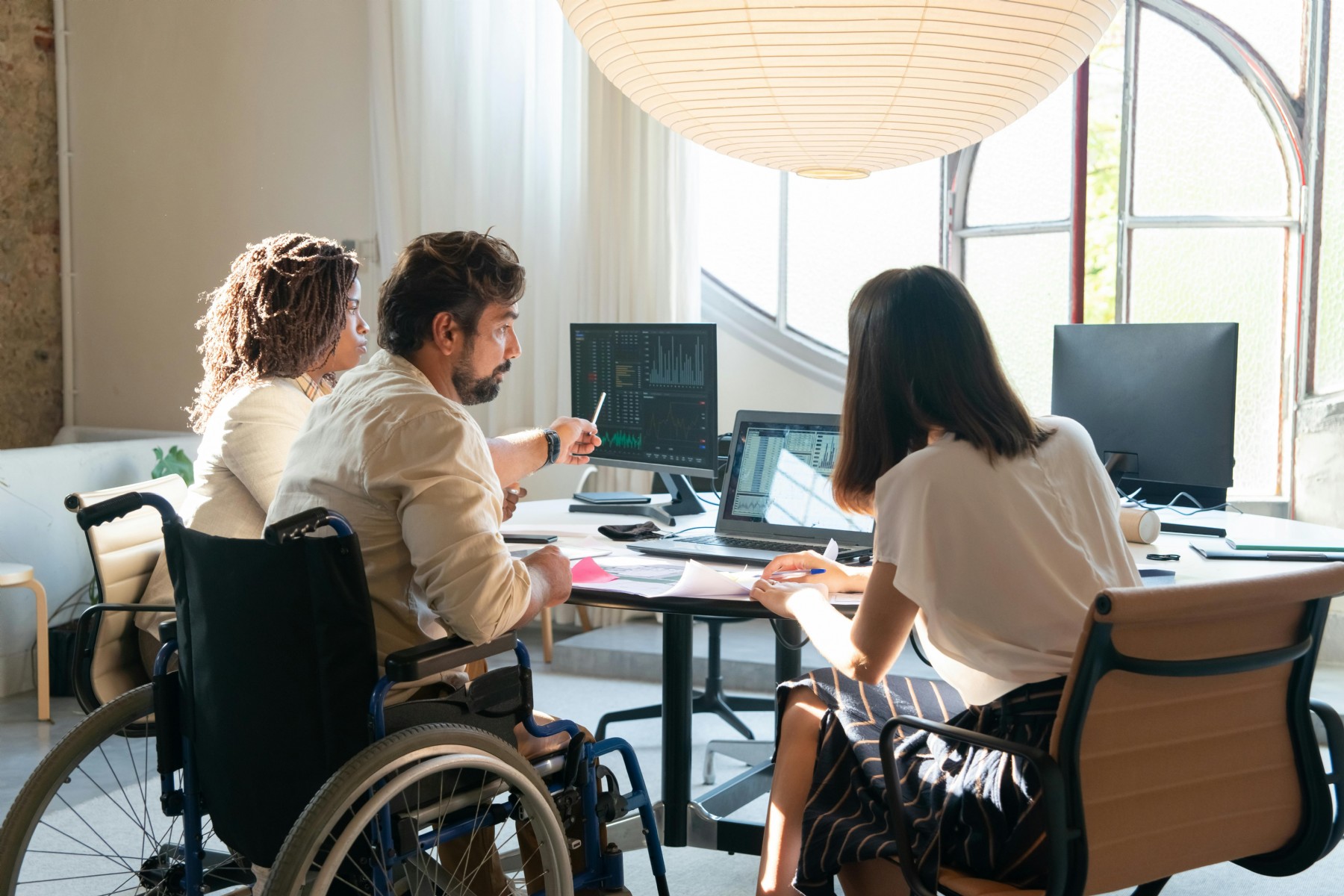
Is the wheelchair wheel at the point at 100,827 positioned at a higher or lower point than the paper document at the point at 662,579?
lower

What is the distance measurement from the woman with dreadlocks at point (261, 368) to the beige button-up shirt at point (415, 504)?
0.50 meters

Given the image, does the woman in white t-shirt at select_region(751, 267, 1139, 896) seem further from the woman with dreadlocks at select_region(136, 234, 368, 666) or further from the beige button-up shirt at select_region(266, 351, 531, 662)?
the woman with dreadlocks at select_region(136, 234, 368, 666)

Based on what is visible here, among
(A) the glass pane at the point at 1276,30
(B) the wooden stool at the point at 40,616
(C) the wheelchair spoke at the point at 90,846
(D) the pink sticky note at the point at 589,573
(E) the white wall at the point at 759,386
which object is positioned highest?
(A) the glass pane at the point at 1276,30

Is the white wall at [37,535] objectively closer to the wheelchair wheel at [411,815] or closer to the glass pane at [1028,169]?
the wheelchair wheel at [411,815]

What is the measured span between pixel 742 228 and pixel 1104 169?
1.33m

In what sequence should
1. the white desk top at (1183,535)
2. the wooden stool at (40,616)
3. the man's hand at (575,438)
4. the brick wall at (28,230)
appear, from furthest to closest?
1. the brick wall at (28,230)
2. the wooden stool at (40,616)
3. the man's hand at (575,438)
4. the white desk top at (1183,535)

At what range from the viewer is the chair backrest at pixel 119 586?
2125 millimetres

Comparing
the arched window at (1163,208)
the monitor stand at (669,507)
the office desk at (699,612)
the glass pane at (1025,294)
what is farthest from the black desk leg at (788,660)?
the glass pane at (1025,294)

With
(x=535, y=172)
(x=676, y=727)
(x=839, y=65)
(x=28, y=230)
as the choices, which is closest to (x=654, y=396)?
(x=676, y=727)

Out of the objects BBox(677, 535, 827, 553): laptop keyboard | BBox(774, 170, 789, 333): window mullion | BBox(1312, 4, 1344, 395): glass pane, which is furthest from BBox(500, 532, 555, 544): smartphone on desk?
BBox(1312, 4, 1344, 395): glass pane

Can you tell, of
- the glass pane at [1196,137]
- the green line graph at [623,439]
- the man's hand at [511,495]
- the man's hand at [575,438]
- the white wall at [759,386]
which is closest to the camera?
the man's hand at [511,495]

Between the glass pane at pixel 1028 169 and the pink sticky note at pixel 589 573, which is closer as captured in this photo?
the pink sticky note at pixel 589 573

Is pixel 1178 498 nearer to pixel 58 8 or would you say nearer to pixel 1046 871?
pixel 1046 871

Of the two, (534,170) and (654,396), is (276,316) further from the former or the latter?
(534,170)
